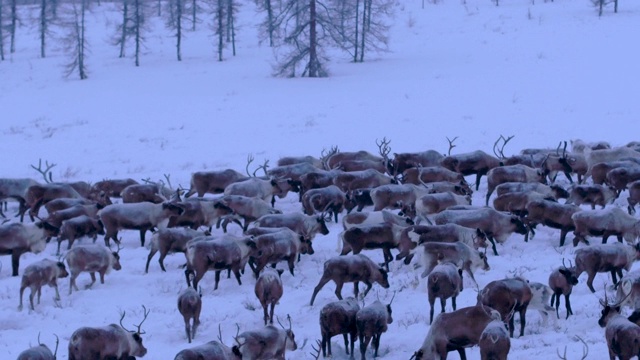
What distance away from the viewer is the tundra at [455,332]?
1069 centimetres

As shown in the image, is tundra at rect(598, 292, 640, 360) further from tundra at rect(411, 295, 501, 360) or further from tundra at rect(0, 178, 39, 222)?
tundra at rect(0, 178, 39, 222)

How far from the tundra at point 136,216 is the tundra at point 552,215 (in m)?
7.02

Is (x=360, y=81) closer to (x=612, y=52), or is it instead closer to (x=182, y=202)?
(x=612, y=52)

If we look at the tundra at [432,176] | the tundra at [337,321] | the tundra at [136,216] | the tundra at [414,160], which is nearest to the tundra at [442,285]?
the tundra at [337,321]

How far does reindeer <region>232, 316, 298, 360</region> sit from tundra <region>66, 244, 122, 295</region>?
4947 mm

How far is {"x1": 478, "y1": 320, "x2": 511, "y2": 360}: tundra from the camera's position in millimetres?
9812

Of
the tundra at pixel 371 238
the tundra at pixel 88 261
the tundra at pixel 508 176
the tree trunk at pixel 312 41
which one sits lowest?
the tundra at pixel 88 261

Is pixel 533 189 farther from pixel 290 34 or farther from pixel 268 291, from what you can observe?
pixel 290 34

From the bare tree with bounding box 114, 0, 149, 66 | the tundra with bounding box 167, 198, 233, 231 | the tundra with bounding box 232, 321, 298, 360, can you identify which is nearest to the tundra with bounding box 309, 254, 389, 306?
the tundra with bounding box 232, 321, 298, 360

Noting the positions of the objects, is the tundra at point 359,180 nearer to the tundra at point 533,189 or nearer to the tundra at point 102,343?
the tundra at point 533,189

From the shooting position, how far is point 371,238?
15594 mm

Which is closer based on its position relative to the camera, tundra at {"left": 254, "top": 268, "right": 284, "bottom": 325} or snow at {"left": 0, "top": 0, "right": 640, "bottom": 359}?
tundra at {"left": 254, "top": 268, "right": 284, "bottom": 325}

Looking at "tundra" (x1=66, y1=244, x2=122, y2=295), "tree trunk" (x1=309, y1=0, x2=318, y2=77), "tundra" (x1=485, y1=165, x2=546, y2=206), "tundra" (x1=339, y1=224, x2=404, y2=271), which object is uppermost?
"tree trunk" (x1=309, y1=0, x2=318, y2=77)

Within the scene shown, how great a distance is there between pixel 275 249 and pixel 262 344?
14.2 feet
